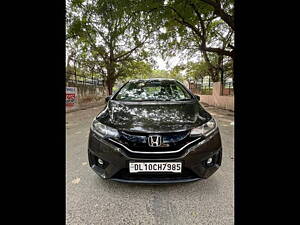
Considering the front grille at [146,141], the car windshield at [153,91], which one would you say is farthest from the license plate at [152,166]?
the car windshield at [153,91]

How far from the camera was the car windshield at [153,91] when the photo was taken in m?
2.79

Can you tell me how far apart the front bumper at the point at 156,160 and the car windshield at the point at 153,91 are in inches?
42.2

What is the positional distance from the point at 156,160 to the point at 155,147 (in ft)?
0.41

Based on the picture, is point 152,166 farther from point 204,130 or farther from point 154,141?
point 204,130

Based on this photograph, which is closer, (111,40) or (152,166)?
(152,166)

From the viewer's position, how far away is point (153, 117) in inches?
80.0

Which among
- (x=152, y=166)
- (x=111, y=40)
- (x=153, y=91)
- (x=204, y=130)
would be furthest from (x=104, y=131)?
(x=111, y=40)

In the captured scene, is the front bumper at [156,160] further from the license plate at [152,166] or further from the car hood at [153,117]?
the car hood at [153,117]

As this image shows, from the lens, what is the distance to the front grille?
1.77 metres

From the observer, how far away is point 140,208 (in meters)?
1.73

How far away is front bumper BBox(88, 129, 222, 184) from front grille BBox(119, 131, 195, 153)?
60mm

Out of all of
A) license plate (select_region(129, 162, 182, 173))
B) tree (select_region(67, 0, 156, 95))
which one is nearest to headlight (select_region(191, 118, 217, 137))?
license plate (select_region(129, 162, 182, 173))
